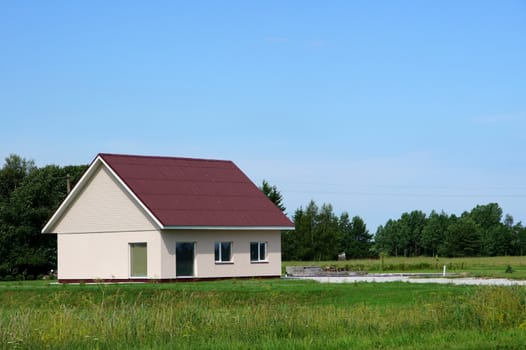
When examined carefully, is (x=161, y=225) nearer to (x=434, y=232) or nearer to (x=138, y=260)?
(x=138, y=260)

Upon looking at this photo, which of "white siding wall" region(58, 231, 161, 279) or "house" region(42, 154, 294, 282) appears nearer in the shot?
"white siding wall" region(58, 231, 161, 279)

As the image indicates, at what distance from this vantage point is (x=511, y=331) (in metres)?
18.6

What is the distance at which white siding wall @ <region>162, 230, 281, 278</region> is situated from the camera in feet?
146

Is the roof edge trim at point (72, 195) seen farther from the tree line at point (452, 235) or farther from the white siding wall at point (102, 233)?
the tree line at point (452, 235)

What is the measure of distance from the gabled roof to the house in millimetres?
56

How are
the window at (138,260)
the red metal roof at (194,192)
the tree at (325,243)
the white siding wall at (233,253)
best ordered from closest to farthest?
the white siding wall at (233,253), the window at (138,260), the red metal roof at (194,192), the tree at (325,243)

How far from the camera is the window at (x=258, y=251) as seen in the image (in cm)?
4822

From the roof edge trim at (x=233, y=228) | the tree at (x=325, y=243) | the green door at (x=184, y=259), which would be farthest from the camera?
the tree at (x=325, y=243)

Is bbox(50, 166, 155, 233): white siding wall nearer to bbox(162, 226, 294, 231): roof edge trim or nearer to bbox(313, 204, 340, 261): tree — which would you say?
bbox(162, 226, 294, 231): roof edge trim

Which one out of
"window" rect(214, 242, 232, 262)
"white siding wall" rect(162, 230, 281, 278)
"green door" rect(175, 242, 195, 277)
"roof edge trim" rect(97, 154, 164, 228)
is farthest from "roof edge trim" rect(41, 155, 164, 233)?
"window" rect(214, 242, 232, 262)

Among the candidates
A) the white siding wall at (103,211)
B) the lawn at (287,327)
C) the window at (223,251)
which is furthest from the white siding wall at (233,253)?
the lawn at (287,327)

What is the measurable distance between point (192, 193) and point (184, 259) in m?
4.01

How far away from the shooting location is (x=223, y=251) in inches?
1852

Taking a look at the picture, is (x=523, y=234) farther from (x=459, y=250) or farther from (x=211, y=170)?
(x=211, y=170)
